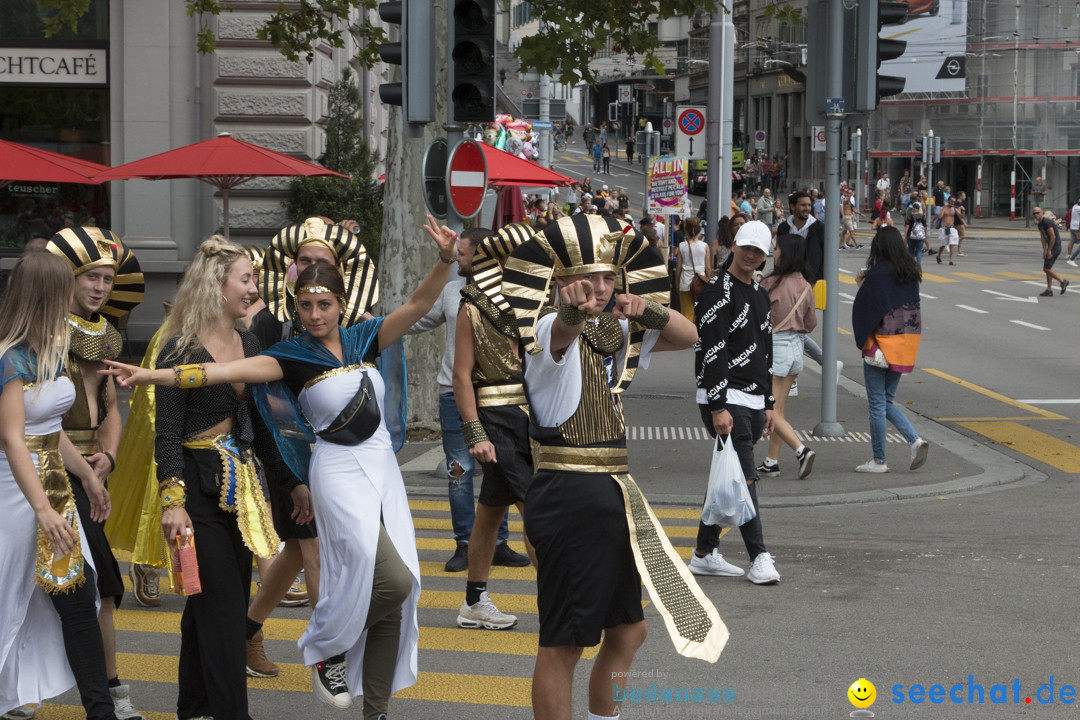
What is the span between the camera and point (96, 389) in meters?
5.39

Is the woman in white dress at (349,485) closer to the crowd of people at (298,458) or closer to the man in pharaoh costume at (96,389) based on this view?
the crowd of people at (298,458)

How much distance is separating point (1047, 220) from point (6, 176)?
2261 cm

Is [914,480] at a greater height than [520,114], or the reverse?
[520,114]

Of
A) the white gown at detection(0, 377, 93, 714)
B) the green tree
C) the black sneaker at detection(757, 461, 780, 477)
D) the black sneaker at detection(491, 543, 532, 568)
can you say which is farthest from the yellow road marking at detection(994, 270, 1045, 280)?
the white gown at detection(0, 377, 93, 714)

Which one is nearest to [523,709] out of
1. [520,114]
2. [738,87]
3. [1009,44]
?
[520,114]

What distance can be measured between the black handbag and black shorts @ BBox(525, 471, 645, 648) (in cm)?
82

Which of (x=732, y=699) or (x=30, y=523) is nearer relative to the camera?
(x=30, y=523)

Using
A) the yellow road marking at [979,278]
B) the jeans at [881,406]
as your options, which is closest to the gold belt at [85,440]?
the jeans at [881,406]

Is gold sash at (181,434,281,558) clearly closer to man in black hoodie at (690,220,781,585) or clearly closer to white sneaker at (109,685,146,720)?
white sneaker at (109,685,146,720)

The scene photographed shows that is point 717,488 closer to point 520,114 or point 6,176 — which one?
point 6,176

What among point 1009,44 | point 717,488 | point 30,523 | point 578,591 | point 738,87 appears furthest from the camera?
point 738,87

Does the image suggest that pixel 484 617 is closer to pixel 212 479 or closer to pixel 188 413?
pixel 212 479

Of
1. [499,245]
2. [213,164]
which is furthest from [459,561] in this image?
[213,164]

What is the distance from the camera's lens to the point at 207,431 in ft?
16.0
